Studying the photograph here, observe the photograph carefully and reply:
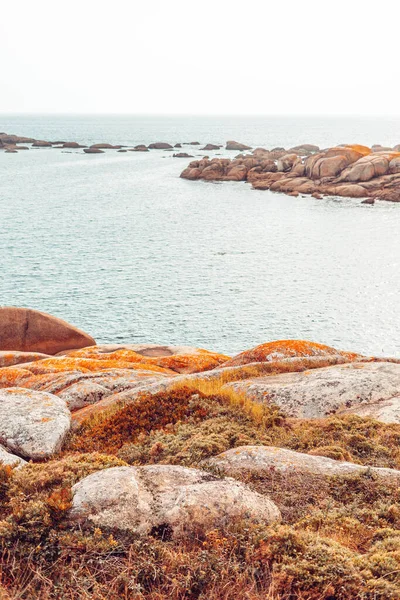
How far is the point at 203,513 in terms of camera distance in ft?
18.4

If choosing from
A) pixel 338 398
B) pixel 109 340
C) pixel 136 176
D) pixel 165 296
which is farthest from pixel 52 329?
pixel 136 176

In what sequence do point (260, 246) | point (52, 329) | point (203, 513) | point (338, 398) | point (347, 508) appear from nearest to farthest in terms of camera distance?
point (203, 513)
point (347, 508)
point (338, 398)
point (52, 329)
point (260, 246)

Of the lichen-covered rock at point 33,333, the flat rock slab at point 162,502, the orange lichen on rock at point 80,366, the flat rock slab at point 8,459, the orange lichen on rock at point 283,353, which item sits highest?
the flat rock slab at point 162,502

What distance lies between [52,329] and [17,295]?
1472 centimetres

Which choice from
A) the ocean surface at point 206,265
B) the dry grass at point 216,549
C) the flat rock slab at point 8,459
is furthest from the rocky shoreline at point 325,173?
the flat rock slab at point 8,459

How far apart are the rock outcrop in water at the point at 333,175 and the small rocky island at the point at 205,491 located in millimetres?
77015

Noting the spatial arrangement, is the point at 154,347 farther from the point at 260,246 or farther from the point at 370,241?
the point at 370,241

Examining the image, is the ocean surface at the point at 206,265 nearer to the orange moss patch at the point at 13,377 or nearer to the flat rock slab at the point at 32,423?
the orange moss patch at the point at 13,377

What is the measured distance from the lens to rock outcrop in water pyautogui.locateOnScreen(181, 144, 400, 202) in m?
83.2

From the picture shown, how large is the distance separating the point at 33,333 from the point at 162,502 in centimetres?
2326

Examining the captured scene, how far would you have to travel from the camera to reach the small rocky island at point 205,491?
4859mm

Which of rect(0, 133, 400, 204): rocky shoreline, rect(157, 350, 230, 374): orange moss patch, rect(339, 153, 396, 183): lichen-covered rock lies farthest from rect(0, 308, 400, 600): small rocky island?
rect(339, 153, 396, 183): lichen-covered rock

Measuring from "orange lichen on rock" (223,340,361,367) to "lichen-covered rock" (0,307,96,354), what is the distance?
1318cm

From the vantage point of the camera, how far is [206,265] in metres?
49.2
